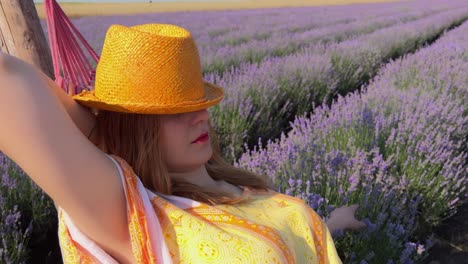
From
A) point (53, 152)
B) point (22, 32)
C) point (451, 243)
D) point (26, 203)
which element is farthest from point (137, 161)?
Answer: point (451, 243)

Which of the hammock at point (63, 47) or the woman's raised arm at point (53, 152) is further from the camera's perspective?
the hammock at point (63, 47)

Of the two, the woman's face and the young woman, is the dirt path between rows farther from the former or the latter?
the woman's face

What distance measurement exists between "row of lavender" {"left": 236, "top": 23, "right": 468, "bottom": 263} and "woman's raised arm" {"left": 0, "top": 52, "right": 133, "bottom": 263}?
117 cm

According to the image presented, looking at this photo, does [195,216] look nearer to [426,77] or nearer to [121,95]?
[121,95]

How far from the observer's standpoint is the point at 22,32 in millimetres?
1603

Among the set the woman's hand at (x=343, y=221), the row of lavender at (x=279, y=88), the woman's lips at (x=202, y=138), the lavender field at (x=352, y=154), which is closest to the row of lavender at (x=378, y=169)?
the lavender field at (x=352, y=154)

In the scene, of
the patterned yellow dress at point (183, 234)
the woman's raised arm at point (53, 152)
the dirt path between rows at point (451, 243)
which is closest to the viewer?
the woman's raised arm at point (53, 152)

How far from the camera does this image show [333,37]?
9.30 metres

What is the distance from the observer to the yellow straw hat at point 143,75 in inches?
40.8

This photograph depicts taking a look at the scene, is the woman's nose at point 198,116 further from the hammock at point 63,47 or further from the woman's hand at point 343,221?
the woman's hand at point 343,221

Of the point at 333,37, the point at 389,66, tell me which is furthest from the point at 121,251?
the point at 333,37

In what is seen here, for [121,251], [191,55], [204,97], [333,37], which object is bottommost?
[333,37]

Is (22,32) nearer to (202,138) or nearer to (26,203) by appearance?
(202,138)

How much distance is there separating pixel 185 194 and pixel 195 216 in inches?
3.9
